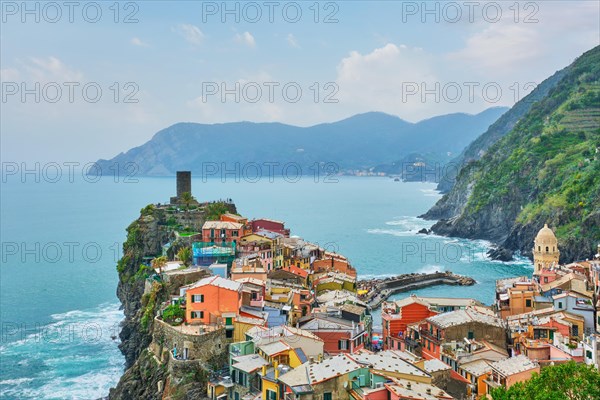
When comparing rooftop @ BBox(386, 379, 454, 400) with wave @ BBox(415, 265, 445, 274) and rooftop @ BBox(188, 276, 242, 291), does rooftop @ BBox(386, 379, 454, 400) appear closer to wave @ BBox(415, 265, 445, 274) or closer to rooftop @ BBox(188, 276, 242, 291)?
rooftop @ BBox(188, 276, 242, 291)

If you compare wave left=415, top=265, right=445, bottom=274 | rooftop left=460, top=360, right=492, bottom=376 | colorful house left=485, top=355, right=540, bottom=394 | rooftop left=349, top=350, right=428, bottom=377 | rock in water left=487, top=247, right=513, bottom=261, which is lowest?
wave left=415, top=265, right=445, bottom=274

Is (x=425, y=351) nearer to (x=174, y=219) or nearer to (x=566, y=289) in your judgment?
(x=566, y=289)

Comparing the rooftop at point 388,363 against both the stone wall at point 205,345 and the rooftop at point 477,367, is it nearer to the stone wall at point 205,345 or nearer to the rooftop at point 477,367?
the rooftop at point 477,367

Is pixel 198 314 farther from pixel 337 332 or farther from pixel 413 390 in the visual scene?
pixel 413 390

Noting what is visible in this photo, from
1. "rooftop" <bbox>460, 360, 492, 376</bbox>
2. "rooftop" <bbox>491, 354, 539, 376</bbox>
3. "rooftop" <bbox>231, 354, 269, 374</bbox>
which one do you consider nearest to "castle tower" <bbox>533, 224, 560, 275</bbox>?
"rooftop" <bbox>460, 360, 492, 376</bbox>

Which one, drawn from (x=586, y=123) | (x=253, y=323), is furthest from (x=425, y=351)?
(x=586, y=123)

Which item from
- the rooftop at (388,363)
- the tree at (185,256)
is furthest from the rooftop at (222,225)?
the rooftop at (388,363)

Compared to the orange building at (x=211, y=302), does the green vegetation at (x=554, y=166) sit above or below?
above

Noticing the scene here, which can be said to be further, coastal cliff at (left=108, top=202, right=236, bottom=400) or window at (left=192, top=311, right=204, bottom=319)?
window at (left=192, top=311, right=204, bottom=319)
